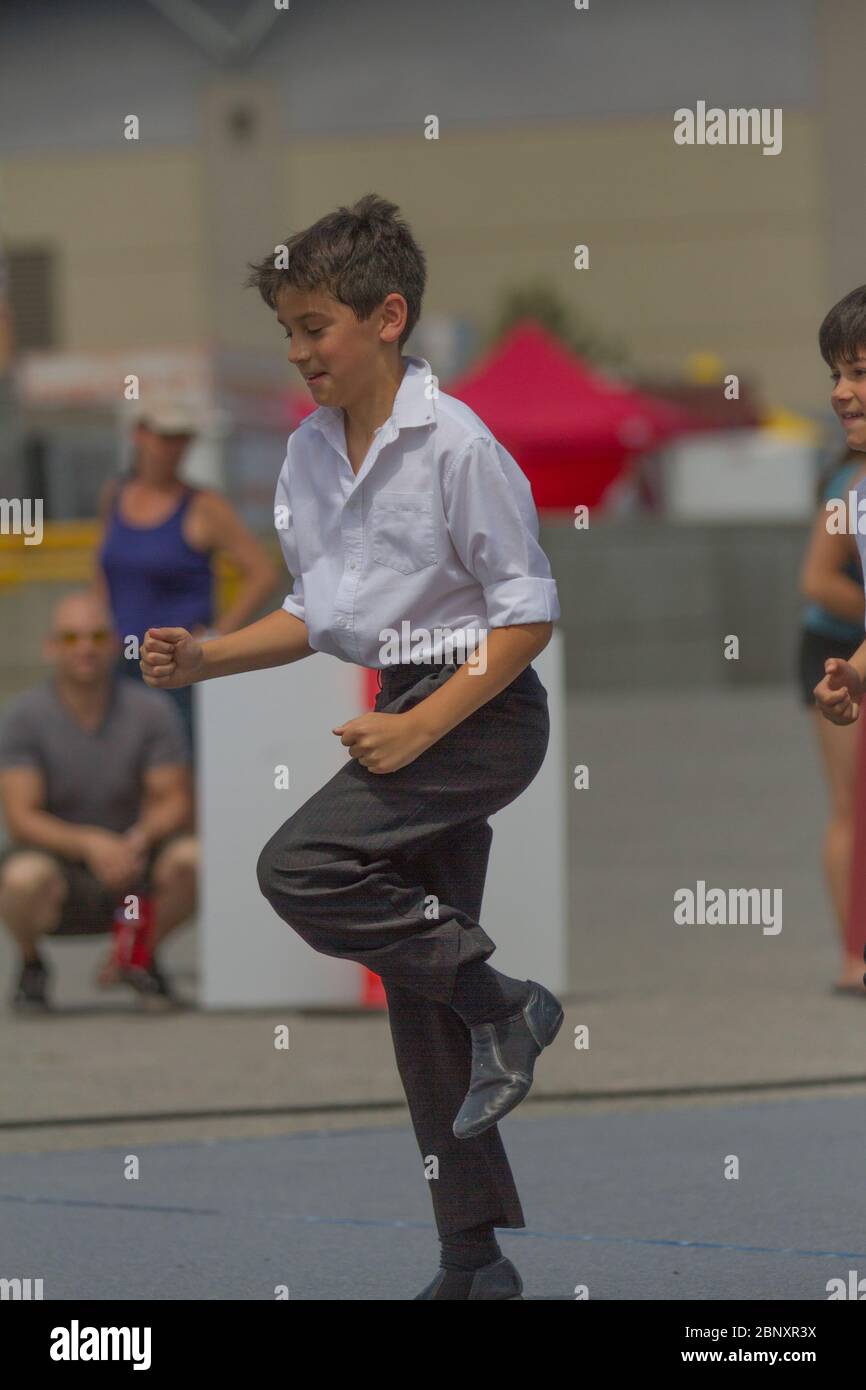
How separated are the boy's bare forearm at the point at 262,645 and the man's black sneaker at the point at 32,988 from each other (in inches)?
145

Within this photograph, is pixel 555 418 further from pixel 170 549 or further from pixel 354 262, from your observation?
pixel 354 262

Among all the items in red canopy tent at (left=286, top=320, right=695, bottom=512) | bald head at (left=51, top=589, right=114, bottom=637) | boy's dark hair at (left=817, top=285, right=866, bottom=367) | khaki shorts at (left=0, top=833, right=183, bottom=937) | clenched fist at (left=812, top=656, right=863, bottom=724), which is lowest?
khaki shorts at (left=0, top=833, right=183, bottom=937)

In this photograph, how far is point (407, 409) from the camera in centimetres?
377

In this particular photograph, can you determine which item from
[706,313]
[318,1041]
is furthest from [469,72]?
[318,1041]

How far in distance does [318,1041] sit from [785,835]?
14.2 feet

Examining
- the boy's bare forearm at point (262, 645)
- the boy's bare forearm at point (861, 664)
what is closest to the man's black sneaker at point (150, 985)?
the boy's bare forearm at point (262, 645)

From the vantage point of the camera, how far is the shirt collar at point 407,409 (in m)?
3.75

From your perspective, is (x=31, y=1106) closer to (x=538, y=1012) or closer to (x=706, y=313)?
(x=538, y=1012)

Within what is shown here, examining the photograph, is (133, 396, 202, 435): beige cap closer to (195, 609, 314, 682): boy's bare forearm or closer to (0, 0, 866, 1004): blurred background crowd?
(0, 0, 866, 1004): blurred background crowd

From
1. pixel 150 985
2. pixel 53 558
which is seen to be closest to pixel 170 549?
pixel 150 985

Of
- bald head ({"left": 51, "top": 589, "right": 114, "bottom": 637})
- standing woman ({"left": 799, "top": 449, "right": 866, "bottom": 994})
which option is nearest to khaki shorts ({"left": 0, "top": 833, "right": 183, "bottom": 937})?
bald head ({"left": 51, "top": 589, "right": 114, "bottom": 637})

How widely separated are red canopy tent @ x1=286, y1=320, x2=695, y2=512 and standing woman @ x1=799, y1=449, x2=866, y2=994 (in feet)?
45.8

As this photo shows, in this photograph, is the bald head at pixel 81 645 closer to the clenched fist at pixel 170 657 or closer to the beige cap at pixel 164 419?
the beige cap at pixel 164 419

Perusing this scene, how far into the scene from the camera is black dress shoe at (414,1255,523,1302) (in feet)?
12.8
